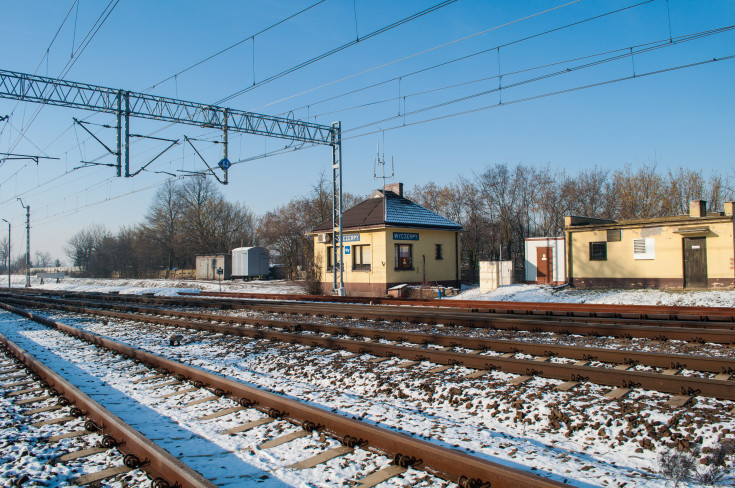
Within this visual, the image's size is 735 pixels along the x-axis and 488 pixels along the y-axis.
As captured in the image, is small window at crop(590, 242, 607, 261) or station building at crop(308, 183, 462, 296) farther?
station building at crop(308, 183, 462, 296)

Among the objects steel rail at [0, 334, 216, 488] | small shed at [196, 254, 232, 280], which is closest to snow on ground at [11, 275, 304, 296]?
small shed at [196, 254, 232, 280]

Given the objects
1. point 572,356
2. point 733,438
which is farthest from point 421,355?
point 733,438

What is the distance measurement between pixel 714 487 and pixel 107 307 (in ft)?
71.5

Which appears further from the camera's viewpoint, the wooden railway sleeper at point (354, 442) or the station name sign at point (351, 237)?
the station name sign at point (351, 237)

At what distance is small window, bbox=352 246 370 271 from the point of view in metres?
28.2

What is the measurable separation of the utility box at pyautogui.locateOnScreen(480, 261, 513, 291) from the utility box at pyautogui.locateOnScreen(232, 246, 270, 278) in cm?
2863

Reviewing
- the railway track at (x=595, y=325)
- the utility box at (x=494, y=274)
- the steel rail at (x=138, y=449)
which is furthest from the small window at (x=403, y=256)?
the steel rail at (x=138, y=449)

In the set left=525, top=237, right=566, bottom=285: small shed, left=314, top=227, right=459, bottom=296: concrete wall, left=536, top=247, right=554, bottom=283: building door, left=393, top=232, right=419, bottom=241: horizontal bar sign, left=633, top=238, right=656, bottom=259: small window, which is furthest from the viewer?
left=536, top=247, right=554, bottom=283: building door

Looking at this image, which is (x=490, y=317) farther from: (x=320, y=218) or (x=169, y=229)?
(x=169, y=229)

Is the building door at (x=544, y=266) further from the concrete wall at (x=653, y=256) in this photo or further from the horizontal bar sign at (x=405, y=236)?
the horizontal bar sign at (x=405, y=236)

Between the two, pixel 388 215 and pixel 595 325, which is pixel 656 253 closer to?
pixel 388 215

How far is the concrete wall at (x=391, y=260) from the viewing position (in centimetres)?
2694

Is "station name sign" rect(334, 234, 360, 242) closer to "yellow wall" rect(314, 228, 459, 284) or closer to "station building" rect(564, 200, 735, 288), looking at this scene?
"yellow wall" rect(314, 228, 459, 284)

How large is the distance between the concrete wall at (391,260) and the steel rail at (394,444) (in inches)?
769
